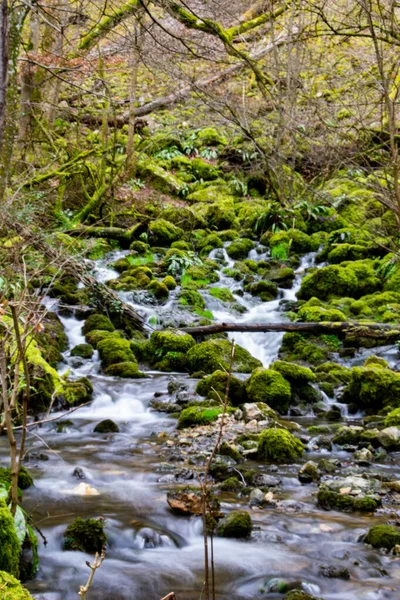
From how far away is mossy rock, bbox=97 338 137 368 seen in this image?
917cm

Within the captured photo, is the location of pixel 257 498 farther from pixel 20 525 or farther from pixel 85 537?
pixel 20 525

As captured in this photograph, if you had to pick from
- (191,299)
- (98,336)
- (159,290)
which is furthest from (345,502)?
(159,290)

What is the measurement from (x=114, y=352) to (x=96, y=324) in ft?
3.59

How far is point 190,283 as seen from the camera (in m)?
13.1

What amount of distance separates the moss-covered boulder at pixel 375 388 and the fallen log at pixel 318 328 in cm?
215

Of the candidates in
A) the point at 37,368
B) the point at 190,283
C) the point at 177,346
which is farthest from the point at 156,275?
the point at 37,368

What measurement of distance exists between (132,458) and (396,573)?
294 cm

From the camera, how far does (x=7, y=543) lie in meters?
2.46

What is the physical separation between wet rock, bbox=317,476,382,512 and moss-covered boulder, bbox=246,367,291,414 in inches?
101

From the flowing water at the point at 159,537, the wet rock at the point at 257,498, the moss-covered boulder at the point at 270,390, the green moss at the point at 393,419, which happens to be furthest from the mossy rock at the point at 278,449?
the moss-covered boulder at the point at 270,390

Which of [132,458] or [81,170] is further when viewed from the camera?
[81,170]

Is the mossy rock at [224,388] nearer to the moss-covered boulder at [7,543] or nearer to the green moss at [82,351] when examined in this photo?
the green moss at [82,351]

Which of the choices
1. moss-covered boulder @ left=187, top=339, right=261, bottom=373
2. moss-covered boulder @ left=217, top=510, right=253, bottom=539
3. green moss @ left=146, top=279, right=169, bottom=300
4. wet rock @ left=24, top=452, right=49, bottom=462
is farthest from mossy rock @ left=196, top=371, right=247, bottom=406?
green moss @ left=146, top=279, right=169, bottom=300

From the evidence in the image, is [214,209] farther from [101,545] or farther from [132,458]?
[101,545]
